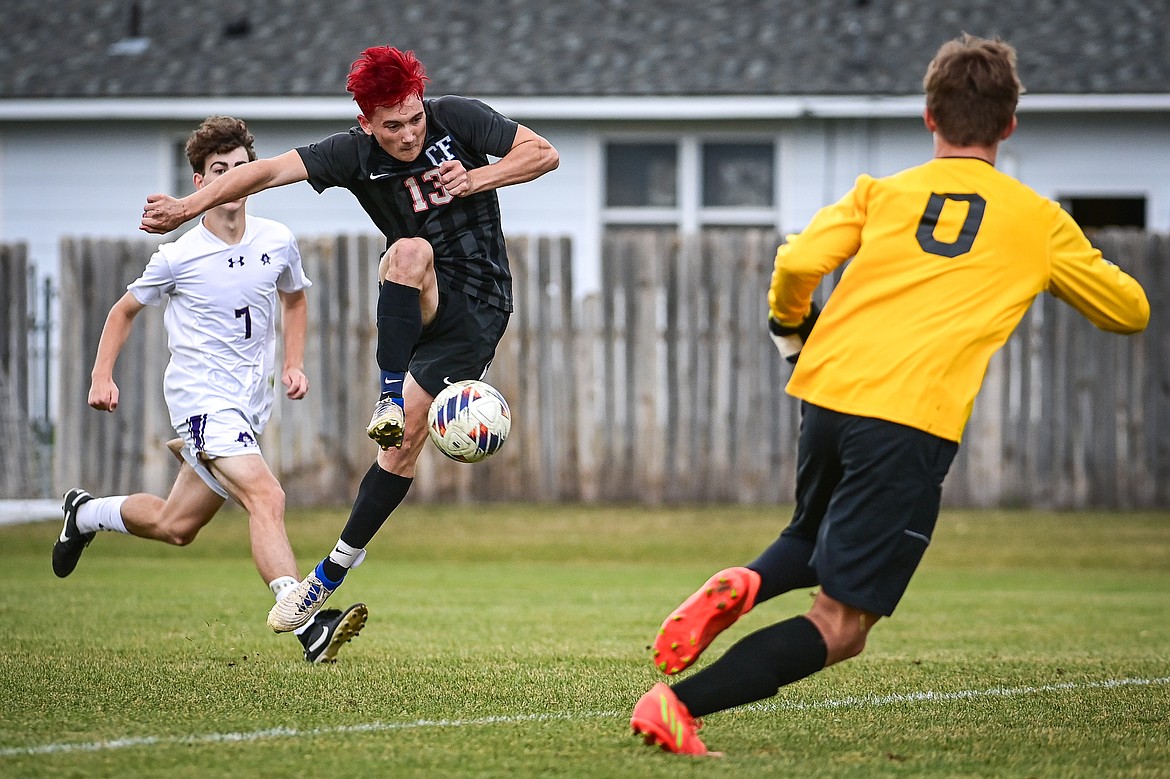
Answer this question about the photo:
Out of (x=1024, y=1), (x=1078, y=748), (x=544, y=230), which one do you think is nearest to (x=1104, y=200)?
(x=1024, y=1)

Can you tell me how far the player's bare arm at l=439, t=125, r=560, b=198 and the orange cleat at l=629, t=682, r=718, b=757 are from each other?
2408mm

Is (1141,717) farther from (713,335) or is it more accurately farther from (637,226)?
(637,226)

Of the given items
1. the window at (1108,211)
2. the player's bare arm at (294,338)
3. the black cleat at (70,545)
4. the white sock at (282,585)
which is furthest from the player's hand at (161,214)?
the window at (1108,211)

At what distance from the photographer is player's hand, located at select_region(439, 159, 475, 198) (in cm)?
605

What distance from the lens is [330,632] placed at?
6.28m

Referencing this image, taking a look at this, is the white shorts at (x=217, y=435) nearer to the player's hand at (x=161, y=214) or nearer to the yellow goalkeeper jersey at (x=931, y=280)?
the player's hand at (x=161, y=214)

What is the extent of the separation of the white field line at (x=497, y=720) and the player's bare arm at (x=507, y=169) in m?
2.13

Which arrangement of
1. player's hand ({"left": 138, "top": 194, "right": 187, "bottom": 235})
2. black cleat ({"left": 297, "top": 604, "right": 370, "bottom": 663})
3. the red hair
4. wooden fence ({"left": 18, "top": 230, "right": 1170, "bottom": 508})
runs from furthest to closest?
1. wooden fence ({"left": 18, "top": 230, "right": 1170, "bottom": 508})
2. black cleat ({"left": 297, "top": 604, "right": 370, "bottom": 663})
3. the red hair
4. player's hand ({"left": 138, "top": 194, "right": 187, "bottom": 235})

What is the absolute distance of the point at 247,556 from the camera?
1223 cm

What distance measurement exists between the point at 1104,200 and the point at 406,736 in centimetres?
1382

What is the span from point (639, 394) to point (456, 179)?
27.4 ft

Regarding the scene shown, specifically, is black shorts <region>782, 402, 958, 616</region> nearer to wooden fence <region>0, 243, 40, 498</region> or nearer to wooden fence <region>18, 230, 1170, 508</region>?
wooden fence <region>18, 230, 1170, 508</region>

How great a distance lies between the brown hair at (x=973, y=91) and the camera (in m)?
4.45

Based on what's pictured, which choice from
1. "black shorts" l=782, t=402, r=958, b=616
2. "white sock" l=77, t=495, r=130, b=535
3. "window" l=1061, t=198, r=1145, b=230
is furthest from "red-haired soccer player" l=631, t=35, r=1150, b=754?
"window" l=1061, t=198, r=1145, b=230
